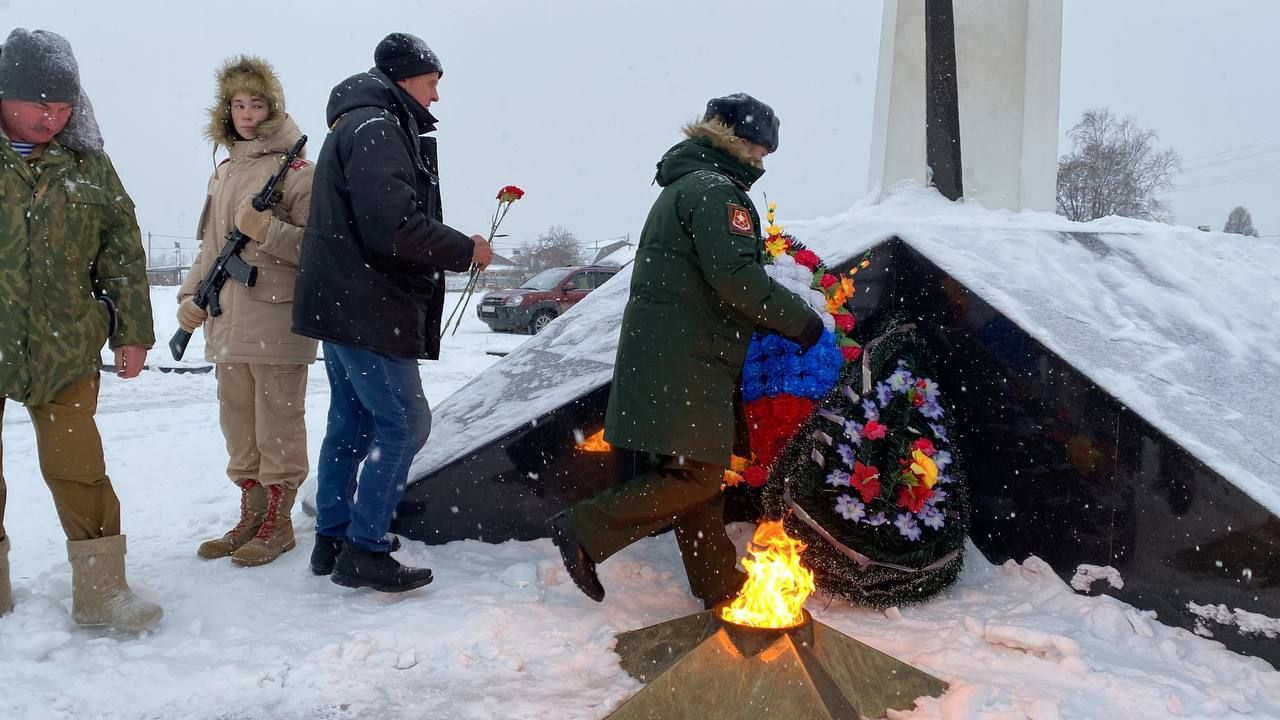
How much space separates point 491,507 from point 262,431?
0.89 m

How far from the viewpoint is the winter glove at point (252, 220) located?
321cm

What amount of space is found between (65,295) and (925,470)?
2.72 meters

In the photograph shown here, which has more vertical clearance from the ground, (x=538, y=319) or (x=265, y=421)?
(x=265, y=421)

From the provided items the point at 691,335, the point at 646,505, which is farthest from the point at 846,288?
the point at 646,505

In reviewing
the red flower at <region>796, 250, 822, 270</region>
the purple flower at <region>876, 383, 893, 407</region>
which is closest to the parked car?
the red flower at <region>796, 250, 822, 270</region>

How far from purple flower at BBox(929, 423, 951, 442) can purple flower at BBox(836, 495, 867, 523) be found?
0.44 m

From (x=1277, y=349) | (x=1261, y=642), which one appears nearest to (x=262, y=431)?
(x=1261, y=642)

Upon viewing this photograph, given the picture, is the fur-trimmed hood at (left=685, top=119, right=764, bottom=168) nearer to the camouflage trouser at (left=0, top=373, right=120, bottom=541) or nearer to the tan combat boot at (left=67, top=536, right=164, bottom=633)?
the camouflage trouser at (left=0, top=373, right=120, bottom=541)

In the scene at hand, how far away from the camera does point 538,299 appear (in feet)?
53.4

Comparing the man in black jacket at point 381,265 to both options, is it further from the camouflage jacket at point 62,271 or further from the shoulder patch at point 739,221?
the shoulder patch at point 739,221

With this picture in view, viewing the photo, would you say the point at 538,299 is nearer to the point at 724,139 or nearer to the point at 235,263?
the point at 235,263

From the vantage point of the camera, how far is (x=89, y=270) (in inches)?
109

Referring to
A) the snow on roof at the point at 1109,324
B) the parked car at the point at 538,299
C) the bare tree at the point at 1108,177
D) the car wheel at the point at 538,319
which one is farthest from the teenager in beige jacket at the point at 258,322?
the bare tree at the point at 1108,177

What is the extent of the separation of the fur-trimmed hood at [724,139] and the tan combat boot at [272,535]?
201 cm
